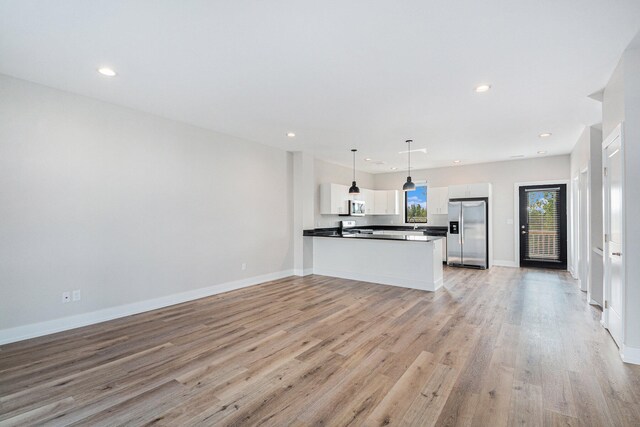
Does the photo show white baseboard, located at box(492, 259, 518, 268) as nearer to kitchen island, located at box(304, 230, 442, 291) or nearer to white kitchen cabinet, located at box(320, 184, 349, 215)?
kitchen island, located at box(304, 230, 442, 291)

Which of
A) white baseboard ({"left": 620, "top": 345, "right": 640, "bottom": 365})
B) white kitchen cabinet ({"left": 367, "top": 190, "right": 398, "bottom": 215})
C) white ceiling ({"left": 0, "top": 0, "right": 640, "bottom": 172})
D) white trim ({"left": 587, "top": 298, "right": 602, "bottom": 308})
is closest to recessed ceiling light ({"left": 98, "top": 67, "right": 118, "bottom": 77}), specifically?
white ceiling ({"left": 0, "top": 0, "right": 640, "bottom": 172})

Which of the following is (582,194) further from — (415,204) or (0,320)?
A: (0,320)

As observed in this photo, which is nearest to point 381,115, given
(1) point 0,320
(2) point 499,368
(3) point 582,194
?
(2) point 499,368

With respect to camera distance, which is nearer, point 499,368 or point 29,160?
point 499,368

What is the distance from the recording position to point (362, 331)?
3400mm

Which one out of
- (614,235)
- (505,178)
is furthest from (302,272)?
(505,178)

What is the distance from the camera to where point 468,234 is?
7.46m

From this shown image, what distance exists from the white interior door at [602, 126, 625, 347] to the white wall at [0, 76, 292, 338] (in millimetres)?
4954

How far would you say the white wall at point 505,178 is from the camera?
706cm

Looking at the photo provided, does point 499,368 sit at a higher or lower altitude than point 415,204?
lower

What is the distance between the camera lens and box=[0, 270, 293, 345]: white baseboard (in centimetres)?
315

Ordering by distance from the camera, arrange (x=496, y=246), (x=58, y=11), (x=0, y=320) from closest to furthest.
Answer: (x=58, y=11), (x=0, y=320), (x=496, y=246)

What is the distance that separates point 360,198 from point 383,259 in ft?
9.78

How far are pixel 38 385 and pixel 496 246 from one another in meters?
8.54
